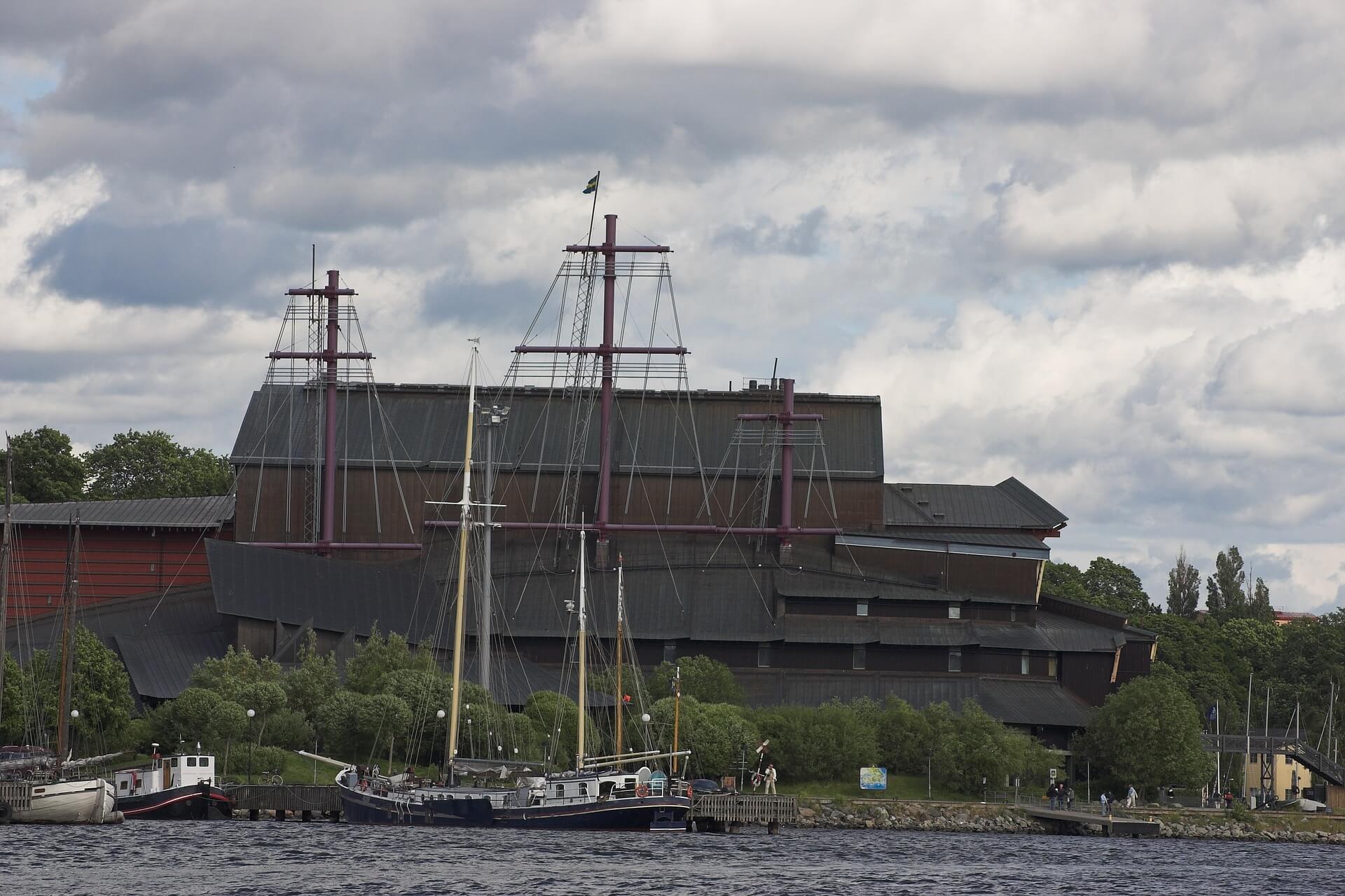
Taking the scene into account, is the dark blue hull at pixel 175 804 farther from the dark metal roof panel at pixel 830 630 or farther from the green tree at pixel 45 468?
the green tree at pixel 45 468

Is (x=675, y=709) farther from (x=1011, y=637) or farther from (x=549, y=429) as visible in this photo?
(x=549, y=429)

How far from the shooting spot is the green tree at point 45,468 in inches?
5827

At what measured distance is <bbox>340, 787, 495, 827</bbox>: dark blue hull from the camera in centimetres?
8069

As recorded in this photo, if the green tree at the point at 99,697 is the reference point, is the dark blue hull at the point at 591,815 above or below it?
below

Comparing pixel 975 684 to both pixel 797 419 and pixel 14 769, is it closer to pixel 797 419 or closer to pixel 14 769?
pixel 797 419

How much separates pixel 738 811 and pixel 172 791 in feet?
74.4

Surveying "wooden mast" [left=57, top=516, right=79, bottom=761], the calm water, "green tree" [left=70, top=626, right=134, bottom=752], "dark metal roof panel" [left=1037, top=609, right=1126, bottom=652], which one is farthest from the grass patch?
"wooden mast" [left=57, top=516, right=79, bottom=761]

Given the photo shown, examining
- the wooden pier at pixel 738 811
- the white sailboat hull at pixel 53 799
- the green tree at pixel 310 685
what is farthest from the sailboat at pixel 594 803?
the green tree at pixel 310 685

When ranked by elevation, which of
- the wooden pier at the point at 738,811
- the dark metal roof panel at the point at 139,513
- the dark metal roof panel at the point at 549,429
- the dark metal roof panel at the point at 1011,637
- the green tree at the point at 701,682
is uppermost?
the dark metal roof panel at the point at 549,429

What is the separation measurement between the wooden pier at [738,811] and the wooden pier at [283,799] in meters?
14.6

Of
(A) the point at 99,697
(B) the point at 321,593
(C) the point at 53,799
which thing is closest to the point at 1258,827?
(B) the point at 321,593

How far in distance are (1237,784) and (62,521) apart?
218 feet

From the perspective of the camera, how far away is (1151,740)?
103 m

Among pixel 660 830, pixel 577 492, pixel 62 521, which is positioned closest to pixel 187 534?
pixel 62 521
